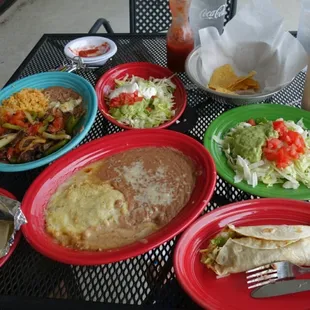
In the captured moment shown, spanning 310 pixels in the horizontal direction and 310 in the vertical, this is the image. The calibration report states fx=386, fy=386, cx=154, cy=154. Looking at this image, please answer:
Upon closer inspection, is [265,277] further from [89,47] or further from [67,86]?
[89,47]

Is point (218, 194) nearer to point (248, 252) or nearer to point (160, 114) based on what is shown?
point (248, 252)

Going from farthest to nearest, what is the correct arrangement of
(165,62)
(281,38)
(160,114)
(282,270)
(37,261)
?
(165,62) < (281,38) < (160,114) < (37,261) < (282,270)

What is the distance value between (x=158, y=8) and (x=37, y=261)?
1569mm

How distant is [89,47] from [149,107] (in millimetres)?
512

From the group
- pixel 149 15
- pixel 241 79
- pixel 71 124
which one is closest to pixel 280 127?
Result: pixel 241 79

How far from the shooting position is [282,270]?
85 cm

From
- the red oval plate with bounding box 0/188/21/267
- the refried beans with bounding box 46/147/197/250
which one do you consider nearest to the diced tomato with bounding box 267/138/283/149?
the refried beans with bounding box 46/147/197/250

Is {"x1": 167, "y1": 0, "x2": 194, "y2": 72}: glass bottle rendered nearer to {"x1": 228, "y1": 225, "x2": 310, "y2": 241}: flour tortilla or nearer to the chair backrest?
the chair backrest

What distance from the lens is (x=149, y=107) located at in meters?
1.39

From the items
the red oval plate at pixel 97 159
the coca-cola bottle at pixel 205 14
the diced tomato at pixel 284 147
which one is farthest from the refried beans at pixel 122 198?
the coca-cola bottle at pixel 205 14

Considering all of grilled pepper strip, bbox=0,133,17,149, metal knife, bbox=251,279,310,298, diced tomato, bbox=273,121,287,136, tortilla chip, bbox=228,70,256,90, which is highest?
grilled pepper strip, bbox=0,133,17,149

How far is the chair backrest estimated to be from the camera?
6.77 ft

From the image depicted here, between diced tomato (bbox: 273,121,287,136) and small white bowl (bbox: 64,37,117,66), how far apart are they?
2.60 ft

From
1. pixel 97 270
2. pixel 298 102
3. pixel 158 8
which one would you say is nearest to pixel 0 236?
pixel 97 270
